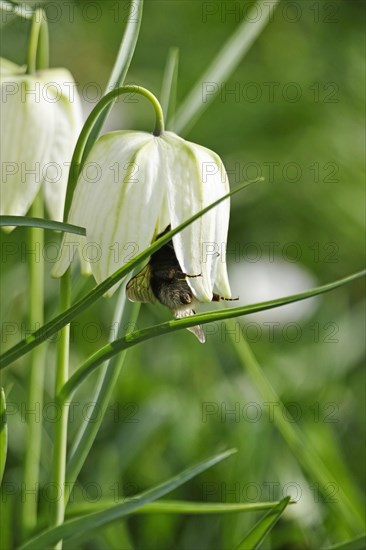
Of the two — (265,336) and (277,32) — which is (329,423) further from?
(277,32)

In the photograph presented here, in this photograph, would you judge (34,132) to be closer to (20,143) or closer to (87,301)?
(20,143)

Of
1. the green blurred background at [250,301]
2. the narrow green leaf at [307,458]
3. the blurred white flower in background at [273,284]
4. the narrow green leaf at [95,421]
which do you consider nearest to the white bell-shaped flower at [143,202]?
the narrow green leaf at [95,421]

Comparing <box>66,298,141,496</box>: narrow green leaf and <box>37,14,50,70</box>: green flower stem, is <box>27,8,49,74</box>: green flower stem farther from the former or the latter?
<box>66,298,141,496</box>: narrow green leaf

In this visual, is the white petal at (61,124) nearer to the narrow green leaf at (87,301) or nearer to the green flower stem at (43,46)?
the green flower stem at (43,46)

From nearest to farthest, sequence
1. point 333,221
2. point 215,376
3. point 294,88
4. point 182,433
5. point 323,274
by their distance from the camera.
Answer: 1. point 182,433
2. point 215,376
3. point 323,274
4. point 333,221
5. point 294,88

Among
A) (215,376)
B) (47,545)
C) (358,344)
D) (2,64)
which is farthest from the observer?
(358,344)

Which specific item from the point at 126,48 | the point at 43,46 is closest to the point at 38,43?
the point at 43,46

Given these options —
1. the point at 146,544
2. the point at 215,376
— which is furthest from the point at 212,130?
the point at 146,544
